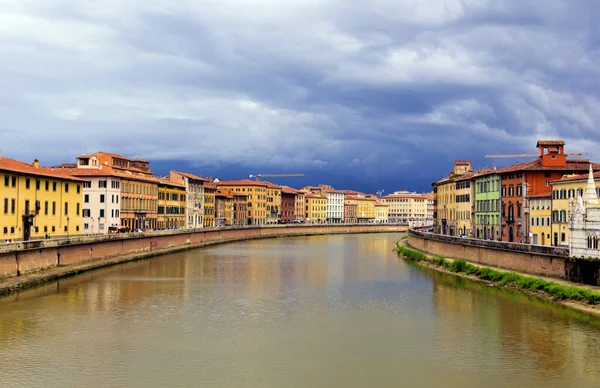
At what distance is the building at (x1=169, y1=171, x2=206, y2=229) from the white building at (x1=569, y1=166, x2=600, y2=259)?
8888 centimetres

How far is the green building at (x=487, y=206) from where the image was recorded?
8406 centimetres

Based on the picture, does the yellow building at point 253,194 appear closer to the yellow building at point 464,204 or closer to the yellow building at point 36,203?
the yellow building at point 464,204

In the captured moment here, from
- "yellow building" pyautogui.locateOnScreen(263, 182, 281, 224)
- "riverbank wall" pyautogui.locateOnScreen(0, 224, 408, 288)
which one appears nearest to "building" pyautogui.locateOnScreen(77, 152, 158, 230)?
"riverbank wall" pyautogui.locateOnScreen(0, 224, 408, 288)

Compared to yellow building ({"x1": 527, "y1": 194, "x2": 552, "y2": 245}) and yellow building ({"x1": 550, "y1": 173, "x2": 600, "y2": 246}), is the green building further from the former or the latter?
yellow building ({"x1": 550, "y1": 173, "x2": 600, "y2": 246})

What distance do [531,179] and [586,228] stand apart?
97.2ft

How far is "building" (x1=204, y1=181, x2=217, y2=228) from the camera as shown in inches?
5702

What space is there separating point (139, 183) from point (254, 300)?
6182 centimetres

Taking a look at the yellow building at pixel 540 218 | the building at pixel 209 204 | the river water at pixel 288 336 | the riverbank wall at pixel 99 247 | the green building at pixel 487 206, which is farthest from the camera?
the building at pixel 209 204

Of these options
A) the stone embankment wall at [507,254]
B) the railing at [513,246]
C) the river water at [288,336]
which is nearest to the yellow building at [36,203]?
the river water at [288,336]

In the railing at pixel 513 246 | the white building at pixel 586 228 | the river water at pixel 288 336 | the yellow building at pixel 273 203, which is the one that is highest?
the yellow building at pixel 273 203

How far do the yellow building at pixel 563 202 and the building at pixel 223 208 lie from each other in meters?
98.1

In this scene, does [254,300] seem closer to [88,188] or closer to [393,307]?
[393,307]

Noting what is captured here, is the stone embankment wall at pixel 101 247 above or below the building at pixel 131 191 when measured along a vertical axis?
below

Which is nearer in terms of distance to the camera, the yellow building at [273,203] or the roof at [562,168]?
the roof at [562,168]
